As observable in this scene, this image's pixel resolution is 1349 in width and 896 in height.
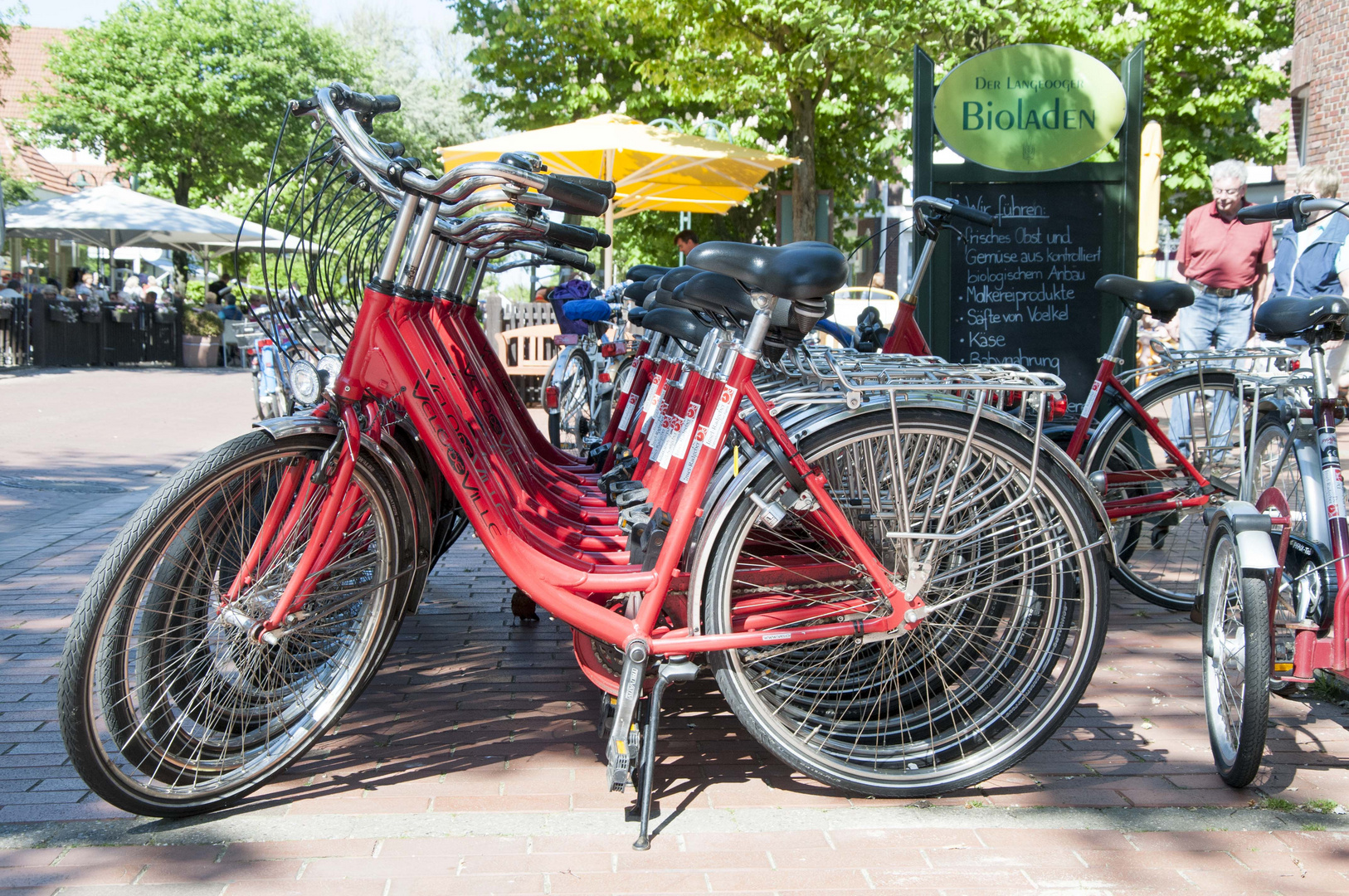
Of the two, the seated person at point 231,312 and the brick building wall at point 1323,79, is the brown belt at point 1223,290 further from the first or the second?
the seated person at point 231,312

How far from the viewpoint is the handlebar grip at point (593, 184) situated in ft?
9.20

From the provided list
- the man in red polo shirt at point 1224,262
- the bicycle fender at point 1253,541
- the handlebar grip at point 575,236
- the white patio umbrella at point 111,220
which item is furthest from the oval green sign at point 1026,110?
the white patio umbrella at point 111,220

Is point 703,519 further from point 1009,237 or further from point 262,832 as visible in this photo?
point 1009,237

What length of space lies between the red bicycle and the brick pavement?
0.15 metres

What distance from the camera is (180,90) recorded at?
30719 millimetres

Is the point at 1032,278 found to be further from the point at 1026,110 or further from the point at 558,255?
the point at 558,255

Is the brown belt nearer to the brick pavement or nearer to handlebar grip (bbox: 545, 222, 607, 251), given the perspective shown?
the brick pavement

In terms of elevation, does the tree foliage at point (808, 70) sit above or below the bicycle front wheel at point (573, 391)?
above

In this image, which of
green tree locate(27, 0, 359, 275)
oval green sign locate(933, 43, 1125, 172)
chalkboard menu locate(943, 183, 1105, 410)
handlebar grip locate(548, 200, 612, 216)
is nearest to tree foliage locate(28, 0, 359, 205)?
green tree locate(27, 0, 359, 275)

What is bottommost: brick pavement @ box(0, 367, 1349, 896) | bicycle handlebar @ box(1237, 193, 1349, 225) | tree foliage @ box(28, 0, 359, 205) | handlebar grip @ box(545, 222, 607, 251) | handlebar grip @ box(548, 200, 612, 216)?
brick pavement @ box(0, 367, 1349, 896)

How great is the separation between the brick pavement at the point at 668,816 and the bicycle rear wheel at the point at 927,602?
15 centimetres

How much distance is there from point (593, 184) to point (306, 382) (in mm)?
890

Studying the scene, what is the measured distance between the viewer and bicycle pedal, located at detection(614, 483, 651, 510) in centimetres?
327

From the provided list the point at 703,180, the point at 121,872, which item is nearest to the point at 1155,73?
the point at 703,180
